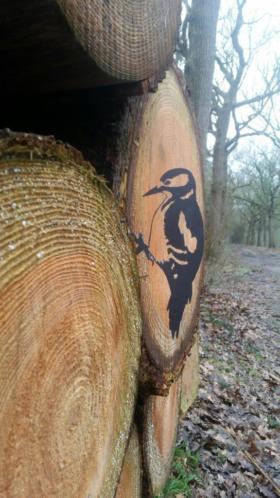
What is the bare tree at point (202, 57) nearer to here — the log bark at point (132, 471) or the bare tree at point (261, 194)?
the log bark at point (132, 471)

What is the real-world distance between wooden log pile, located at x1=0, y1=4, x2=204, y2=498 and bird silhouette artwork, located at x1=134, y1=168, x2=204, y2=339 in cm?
1

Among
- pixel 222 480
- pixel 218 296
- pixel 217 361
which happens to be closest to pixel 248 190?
pixel 218 296

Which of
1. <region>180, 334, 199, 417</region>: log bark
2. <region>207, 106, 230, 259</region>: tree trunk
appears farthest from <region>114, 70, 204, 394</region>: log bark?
<region>207, 106, 230, 259</region>: tree trunk

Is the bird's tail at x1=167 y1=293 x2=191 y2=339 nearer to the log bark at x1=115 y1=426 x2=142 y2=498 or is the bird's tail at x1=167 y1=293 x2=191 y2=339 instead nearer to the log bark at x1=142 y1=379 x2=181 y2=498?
the log bark at x1=142 y1=379 x2=181 y2=498

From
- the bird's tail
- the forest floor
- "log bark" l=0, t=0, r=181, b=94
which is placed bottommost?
the forest floor

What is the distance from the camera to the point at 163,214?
1862 mm

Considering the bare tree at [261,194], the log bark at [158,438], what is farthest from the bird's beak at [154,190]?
the bare tree at [261,194]

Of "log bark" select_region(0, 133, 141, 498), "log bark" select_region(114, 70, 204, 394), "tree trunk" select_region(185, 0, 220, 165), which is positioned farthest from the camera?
"tree trunk" select_region(185, 0, 220, 165)

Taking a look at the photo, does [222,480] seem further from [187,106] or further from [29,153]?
[29,153]

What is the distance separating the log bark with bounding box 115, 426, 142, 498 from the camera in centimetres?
181

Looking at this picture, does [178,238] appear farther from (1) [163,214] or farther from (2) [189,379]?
(2) [189,379]

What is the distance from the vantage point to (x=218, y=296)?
8906mm

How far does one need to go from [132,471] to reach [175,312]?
0.69 meters

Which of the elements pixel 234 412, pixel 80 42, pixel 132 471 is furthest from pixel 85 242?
pixel 234 412
